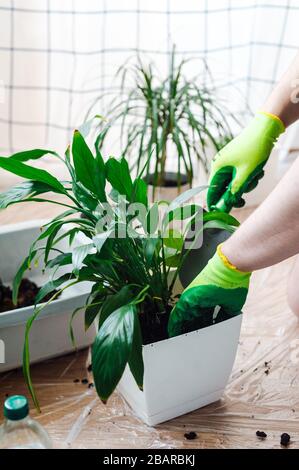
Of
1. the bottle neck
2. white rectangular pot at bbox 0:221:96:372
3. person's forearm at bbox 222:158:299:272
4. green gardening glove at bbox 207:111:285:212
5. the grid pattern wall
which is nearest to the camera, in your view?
the bottle neck

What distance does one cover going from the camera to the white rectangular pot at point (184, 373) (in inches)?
40.0

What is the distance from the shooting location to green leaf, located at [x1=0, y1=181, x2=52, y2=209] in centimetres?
98

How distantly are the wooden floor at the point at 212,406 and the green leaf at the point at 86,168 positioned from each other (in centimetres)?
41

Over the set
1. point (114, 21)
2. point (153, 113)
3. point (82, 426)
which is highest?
point (114, 21)

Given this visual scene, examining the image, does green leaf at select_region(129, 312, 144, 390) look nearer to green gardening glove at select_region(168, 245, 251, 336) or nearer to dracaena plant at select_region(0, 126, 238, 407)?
dracaena plant at select_region(0, 126, 238, 407)

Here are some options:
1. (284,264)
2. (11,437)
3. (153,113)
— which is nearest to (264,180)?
(284,264)

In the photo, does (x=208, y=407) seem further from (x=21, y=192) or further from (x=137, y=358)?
(x=21, y=192)

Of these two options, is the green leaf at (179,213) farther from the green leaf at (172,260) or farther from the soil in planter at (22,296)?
the soil in planter at (22,296)

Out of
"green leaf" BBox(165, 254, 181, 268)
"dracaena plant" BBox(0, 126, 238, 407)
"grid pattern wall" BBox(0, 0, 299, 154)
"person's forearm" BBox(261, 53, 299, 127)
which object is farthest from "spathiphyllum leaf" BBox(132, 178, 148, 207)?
"grid pattern wall" BBox(0, 0, 299, 154)

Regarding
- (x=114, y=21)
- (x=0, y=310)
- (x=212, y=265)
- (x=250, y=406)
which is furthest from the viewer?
(x=114, y=21)

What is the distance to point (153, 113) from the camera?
1.59 m

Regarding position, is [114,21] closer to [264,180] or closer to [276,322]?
[264,180]

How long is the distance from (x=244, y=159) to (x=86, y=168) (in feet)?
1.25

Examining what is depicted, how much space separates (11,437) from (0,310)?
0.46 meters
